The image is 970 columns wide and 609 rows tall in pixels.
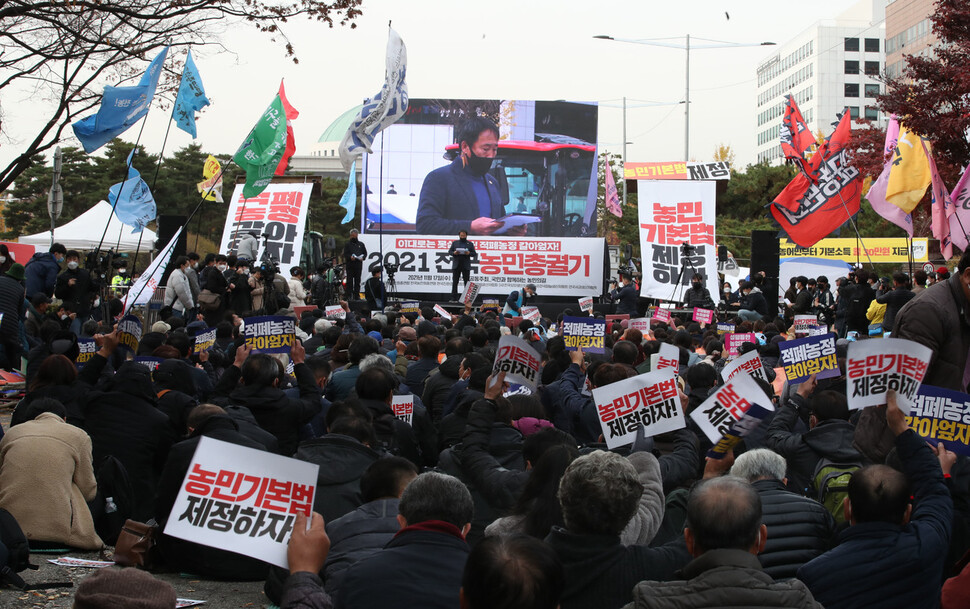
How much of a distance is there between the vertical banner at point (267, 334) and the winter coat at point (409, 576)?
4967 millimetres

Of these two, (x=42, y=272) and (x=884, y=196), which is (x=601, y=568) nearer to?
(x=42, y=272)

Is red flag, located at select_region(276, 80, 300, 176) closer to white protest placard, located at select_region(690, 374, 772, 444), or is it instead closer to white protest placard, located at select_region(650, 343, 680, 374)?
white protest placard, located at select_region(650, 343, 680, 374)

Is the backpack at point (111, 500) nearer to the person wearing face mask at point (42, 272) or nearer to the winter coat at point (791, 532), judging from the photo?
the winter coat at point (791, 532)

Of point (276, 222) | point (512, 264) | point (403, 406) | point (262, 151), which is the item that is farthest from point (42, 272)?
point (512, 264)

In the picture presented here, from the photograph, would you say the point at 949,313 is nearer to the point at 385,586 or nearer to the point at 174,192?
the point at 385,586

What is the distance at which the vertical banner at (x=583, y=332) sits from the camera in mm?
9508

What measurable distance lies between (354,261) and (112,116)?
911cm

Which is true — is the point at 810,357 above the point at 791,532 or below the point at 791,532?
above

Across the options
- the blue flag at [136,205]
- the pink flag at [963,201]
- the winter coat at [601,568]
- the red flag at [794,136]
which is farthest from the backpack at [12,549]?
the red flag at [794,136]

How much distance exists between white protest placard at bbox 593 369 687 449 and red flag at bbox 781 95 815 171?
15795 mm

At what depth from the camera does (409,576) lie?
2.99 meters

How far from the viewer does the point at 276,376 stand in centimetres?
666

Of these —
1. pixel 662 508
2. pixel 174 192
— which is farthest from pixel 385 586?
pixel 174 192

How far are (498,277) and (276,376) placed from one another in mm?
16883
